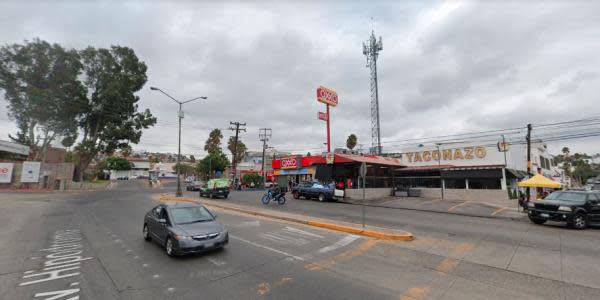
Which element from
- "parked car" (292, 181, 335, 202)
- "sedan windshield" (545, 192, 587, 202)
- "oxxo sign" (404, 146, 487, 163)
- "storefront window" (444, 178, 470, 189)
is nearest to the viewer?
"sedan windshield" (545, 192, 587, 202)

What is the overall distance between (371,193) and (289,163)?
13062 millimetres

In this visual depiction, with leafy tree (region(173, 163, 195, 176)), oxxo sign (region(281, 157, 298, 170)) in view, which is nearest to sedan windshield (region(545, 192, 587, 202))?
oxxo sign (region(281, 157, 298, 170))

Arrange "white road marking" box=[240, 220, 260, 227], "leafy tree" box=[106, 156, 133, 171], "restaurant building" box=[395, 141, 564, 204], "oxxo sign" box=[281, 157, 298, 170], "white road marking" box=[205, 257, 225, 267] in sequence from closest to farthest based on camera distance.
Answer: "white road marking" box=[205, 257, 225, 267]
"white road marking" box=[240, 220, 260, 227]
"restaurant building" box=[395, 141, 564, 204]
"oxxo sign" box=[281, 157, 298, 170]
"leafy tree" box=[106, 156, 133, 171]

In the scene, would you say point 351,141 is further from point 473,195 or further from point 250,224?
point 250,224

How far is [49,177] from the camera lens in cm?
3400

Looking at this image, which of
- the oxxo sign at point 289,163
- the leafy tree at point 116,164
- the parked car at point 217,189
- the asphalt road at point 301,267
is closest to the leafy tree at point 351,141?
the oxxo sign at point 289,163

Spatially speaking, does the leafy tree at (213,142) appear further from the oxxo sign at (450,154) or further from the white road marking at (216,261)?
the white road marking at (216,261)

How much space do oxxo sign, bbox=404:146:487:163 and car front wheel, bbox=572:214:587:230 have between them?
20.7 meters

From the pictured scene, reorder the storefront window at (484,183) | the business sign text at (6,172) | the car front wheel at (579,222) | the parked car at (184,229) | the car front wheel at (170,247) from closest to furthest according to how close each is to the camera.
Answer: the parked car at (184,229)
the car front wheel at (170,247)
the car front wheel at (579,222)
the storefront window at (484,183)
the business sign text at (6,172)

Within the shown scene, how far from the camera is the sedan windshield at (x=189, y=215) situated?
780 cm

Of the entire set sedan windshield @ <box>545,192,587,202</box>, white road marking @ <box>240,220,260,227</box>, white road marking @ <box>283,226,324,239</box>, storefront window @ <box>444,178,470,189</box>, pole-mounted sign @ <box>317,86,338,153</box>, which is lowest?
white road marking @ <box>283,226,324,239</box>

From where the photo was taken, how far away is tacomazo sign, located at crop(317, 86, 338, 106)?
29.2 meters

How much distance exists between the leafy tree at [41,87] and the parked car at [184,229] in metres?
38.4

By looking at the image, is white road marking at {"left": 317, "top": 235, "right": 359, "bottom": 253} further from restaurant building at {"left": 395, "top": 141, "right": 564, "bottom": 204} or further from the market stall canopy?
restaurant building at {"left": 395, "top": 141, "right": 564, "bottom": 204}
